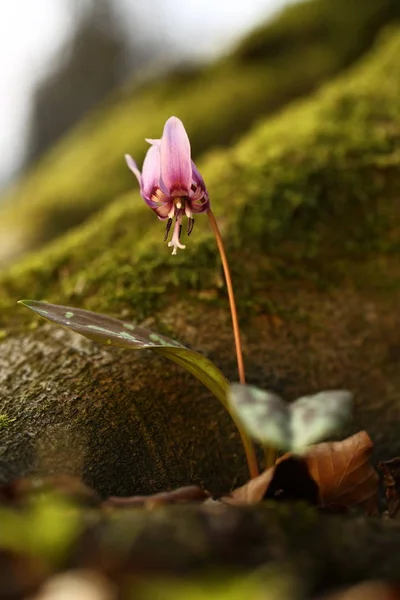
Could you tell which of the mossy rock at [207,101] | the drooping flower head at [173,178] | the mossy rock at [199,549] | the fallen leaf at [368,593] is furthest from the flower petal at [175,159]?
the mossy rock at [207,101]

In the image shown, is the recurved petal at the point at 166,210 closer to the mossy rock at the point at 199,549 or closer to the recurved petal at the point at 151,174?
the recurved petal at the point at 151,174

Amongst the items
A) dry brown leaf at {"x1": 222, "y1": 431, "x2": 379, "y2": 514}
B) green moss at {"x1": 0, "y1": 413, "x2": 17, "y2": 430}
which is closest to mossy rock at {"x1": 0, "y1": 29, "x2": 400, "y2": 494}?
green moss at {"x1": 0, "y1": 413, "x2": 17, "y2": 430}

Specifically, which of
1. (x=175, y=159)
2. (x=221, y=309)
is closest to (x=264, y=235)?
(x=221, y=309)

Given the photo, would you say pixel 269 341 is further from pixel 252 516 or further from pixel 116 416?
pixel 252 516

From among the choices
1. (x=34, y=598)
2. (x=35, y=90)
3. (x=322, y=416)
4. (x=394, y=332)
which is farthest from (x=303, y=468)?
(x=35, y=90)

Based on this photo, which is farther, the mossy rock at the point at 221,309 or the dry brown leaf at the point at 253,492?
the mossy rock at the point at 221,309

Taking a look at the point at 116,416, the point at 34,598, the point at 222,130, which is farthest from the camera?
the point at 222,130
